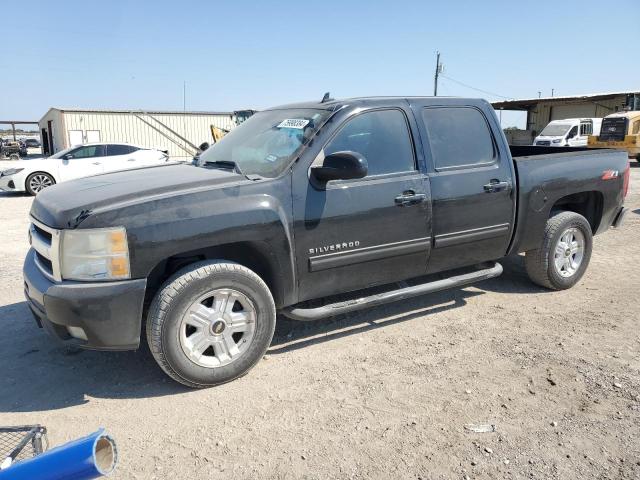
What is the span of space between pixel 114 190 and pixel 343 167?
150 cm

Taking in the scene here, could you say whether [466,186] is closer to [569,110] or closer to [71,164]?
[71,164]

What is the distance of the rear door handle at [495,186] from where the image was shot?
4.49 meters

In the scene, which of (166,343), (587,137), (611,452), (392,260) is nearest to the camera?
(611,452)

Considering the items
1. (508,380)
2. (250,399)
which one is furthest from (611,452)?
(250,399)

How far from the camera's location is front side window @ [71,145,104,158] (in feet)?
48.2

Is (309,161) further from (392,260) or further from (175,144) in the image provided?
(175,144)

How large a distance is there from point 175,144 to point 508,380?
2920 centimetres

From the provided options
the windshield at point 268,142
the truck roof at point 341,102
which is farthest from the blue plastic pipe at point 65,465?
the truck roof at point 341,102

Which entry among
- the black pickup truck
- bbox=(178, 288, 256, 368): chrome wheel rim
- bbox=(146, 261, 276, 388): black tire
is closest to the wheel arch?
the black pickup truck

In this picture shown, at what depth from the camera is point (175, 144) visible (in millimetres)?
30375

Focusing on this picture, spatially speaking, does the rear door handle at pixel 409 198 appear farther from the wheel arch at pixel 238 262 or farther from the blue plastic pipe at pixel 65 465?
the blue plastic pipe at pixel 65 465

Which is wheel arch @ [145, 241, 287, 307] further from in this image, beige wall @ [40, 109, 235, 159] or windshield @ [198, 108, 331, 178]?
beige wall @ [40, 109, 235, 159]

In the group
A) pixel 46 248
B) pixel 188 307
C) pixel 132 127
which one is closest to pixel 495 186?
pixel 188 307

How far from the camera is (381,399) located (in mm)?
3289
